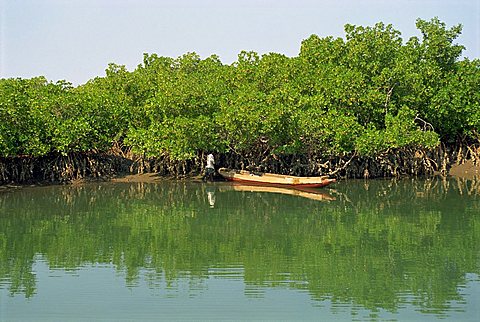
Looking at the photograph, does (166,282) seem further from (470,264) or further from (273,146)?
(273,146)

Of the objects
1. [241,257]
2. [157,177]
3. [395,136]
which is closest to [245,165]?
[157,177]

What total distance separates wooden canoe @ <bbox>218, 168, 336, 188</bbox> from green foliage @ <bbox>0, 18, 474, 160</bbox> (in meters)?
1.04


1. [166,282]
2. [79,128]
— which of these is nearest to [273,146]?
[79,128]

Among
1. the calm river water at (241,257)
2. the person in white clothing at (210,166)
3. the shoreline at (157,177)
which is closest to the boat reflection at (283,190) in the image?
the calm river water at (241,257)

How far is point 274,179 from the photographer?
2234cm

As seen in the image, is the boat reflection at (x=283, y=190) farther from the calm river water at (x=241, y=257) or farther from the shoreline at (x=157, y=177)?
the shoreline at (x=157, y=177)

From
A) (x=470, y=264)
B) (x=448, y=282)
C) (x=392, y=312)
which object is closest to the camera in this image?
(x=392, y=312)

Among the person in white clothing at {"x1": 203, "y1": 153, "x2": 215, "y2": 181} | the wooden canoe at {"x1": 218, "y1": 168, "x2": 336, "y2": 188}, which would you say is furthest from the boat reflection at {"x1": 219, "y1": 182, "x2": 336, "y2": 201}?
the person in white clothing at {"x1": 203, "y1": 153, "x2": 215, "y2": 181}

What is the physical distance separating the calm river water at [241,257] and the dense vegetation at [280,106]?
10.7 ft

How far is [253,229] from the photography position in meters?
14.5

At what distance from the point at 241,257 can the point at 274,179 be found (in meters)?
10.8

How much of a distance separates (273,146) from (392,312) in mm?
15685

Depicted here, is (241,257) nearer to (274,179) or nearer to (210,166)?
(274,179)

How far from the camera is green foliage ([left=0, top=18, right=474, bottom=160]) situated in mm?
21812
